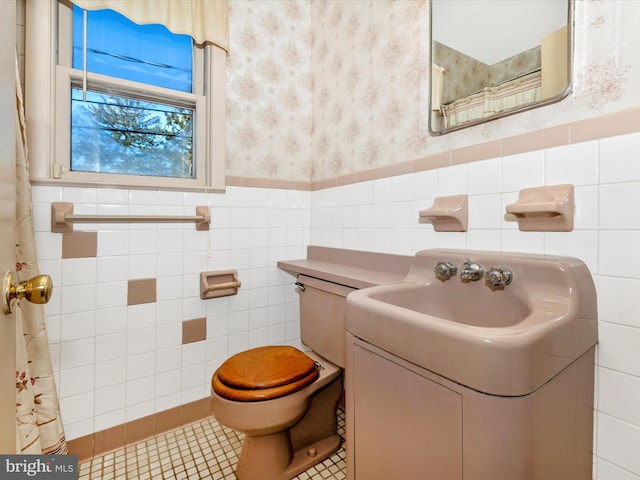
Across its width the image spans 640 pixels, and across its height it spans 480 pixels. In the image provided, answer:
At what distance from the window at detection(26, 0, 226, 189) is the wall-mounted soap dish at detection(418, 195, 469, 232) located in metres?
1.06

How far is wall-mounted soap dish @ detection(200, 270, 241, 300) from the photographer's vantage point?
1.53 m

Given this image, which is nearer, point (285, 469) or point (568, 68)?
point (568, 68)

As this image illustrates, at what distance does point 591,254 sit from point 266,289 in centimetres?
143

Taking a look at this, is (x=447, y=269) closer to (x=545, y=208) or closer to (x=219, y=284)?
(x=545, y=208)

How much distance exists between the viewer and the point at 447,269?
0.96m

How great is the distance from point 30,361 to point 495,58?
2009mm

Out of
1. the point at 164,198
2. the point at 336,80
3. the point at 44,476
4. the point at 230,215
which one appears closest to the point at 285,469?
the point at 44,476

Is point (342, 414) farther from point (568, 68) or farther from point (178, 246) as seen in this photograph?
point (568, 68)

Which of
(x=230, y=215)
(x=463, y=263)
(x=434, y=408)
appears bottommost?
(x=434, y=408)

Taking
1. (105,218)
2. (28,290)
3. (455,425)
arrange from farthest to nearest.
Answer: (105,218) → (455,425) → (28,290)

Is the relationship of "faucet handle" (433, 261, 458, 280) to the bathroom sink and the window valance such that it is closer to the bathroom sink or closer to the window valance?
the bathroom sink

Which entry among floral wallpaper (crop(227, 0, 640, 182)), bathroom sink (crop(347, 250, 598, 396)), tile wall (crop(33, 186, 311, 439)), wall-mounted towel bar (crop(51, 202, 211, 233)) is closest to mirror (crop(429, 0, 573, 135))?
floral wallpaper (crop(227, 0, 640, 182))

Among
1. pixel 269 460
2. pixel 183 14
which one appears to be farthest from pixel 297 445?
pixel 183 14

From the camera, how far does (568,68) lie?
88 centimetres
